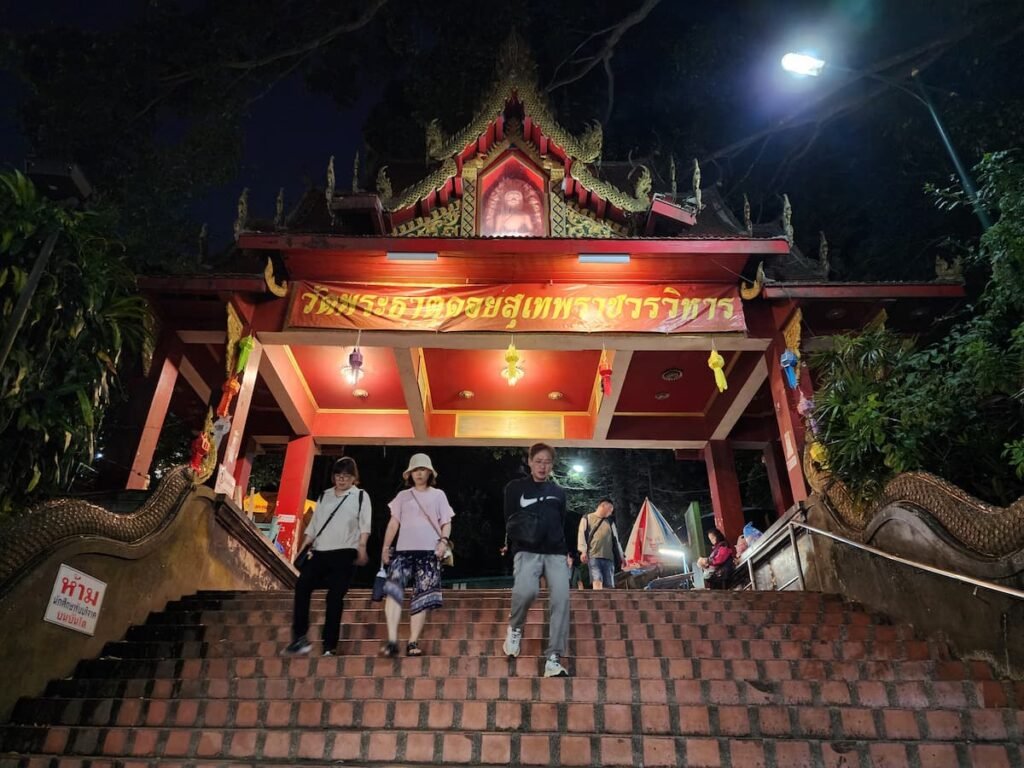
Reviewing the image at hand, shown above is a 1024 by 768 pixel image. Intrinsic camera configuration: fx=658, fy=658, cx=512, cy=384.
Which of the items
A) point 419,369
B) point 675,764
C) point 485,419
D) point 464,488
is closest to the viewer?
point 675,764

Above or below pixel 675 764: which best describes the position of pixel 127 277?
above

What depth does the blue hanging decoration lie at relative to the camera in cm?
862

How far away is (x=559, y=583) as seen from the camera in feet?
14.4

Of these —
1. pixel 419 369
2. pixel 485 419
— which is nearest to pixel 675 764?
pixel 419 369

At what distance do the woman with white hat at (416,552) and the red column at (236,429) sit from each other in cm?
359

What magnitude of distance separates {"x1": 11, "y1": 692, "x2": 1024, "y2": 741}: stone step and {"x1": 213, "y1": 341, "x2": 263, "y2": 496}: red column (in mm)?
3808

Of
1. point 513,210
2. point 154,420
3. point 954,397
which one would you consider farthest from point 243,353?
point 954,397

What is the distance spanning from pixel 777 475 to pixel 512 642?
941 centimetres

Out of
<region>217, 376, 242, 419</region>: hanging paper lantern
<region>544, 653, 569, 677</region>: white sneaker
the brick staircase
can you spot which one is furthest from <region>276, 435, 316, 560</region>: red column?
<region>544, 653, 569, 677</region>: white sneaker

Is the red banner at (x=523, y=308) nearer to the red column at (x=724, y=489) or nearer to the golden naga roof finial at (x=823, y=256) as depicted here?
A: the golden naga roof finial at (x=823, y=256)

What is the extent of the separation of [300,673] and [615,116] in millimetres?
20738

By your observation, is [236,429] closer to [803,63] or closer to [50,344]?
[50,344]

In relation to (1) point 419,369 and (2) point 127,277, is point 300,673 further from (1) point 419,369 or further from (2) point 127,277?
(1) point 419,369

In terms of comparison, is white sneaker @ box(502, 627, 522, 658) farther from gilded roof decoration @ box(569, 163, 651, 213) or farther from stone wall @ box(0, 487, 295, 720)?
gilded roof decoration @ box(569, 163, 651, 213)
